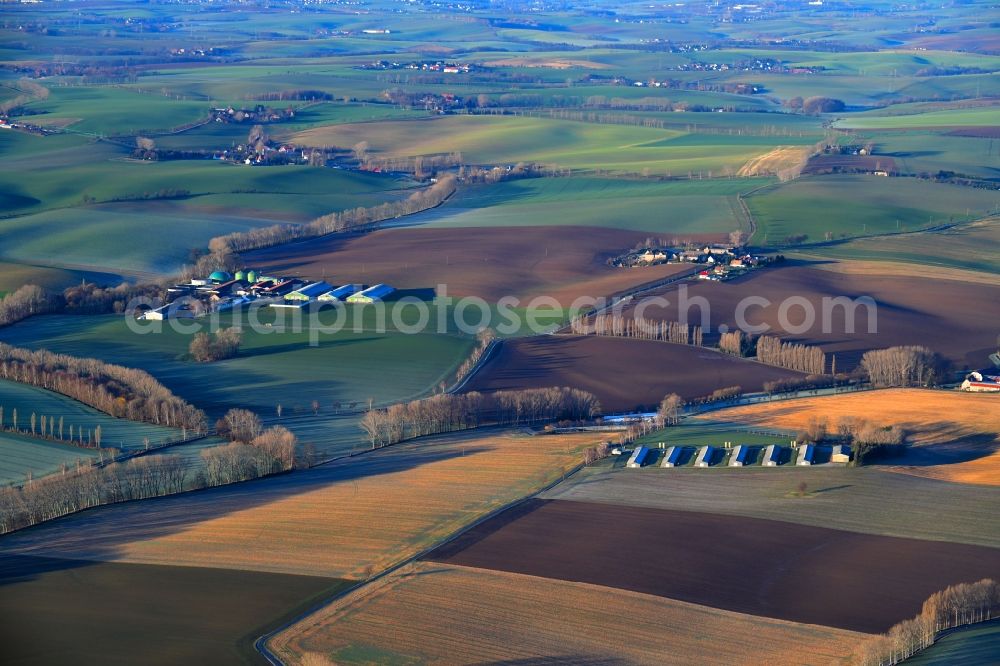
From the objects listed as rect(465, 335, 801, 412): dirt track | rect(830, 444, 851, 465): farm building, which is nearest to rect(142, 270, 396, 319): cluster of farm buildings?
rect(465, 335, 801, 412): dirt track

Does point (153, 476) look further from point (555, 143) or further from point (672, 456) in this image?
point (555, 143)

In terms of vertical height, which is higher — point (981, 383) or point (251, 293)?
point (251, 293)

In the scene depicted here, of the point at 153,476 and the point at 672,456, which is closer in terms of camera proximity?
the point at 153,476

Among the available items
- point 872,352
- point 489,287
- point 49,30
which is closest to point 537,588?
point 872,352

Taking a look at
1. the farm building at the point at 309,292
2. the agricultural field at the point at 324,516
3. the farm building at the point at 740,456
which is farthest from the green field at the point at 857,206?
the agricultural field at the point at 324,516

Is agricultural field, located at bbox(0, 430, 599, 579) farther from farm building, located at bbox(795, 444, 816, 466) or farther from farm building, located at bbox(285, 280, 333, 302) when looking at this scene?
farm building, located at bbox(285, 280, 333, 302)

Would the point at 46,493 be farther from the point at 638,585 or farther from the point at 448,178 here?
the point at 448,178

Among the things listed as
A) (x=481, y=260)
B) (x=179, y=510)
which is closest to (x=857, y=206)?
(x=481, y=260)
